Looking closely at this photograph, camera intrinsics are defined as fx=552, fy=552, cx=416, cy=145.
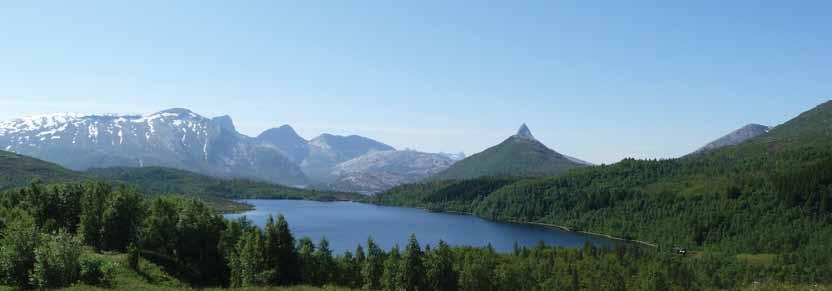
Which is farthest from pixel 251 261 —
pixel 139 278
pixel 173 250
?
pixel 173 250

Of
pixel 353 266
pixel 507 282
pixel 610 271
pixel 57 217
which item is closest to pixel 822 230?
pixel 610 271

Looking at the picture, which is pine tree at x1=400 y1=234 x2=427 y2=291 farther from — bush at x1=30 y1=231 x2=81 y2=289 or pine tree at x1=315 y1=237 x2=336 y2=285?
bush at x1=30 y1=231 x2=81 y2=289

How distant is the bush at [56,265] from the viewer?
34.5 metres

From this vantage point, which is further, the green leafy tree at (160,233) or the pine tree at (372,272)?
the pine tree at (372,272)

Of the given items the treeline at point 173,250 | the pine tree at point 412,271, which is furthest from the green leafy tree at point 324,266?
the pine tree at point 412,271

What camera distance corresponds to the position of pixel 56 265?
3509 centimetres

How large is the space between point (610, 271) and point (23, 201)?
90.6 metres

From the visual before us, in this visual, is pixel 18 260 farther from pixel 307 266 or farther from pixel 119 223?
pixel 307 266

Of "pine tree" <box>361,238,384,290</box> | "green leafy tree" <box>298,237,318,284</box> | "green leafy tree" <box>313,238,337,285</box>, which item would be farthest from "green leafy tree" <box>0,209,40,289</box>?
"pine tree" <box>361,238,384,290</box>

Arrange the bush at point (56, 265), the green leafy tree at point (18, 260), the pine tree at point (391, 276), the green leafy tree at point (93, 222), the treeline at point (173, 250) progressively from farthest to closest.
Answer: the pine tree at point (391, 276), the green leafy tree at point (93, 222), the treeline at point (173, 250), the green leafy tree at point (18, 260), the bush at point (56, 265)

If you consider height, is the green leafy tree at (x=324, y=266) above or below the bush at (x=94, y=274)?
below

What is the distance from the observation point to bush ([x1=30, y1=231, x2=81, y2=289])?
34.5 metres

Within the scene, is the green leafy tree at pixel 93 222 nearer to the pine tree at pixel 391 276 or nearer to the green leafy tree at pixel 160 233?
the green leafy tree at pixel 160 233

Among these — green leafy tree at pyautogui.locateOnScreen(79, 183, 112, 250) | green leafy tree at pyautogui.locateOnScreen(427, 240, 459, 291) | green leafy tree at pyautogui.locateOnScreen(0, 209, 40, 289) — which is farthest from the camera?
green leafy tree at pyautogui.locateOnScreen(427, 240, 459, 291)
